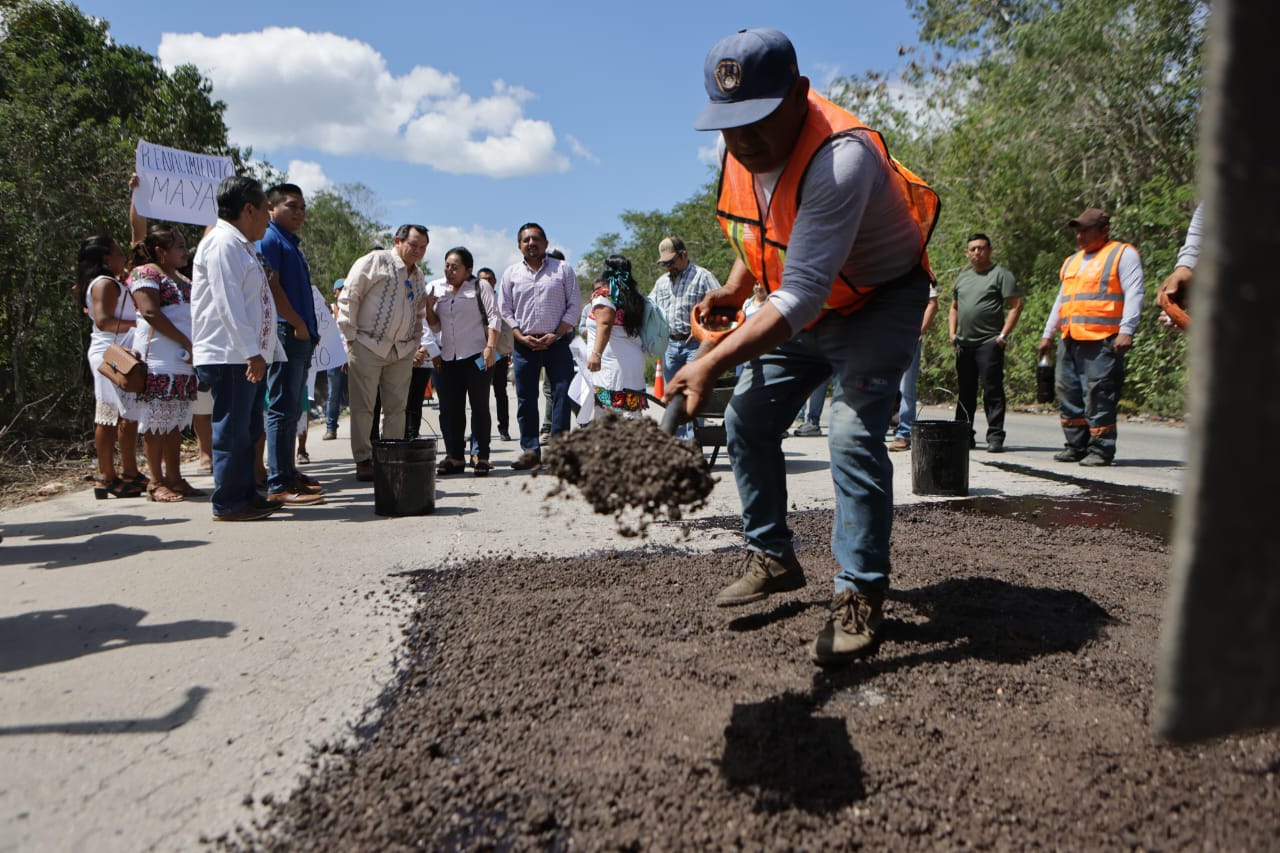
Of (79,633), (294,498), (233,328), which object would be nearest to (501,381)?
(294,498)

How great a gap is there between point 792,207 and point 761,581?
4.88 feet

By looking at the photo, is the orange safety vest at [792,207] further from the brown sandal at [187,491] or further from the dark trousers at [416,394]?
the dark trousers at [416,394]

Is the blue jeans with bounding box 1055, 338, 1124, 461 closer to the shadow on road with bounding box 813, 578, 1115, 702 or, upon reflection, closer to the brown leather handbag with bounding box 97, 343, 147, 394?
the shadow on road with bounding box 813, 578, 1115, 702

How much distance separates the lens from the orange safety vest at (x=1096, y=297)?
7.40 meters

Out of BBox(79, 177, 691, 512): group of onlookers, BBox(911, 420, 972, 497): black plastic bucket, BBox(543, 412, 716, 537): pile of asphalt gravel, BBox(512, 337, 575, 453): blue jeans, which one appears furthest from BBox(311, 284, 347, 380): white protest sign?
BBox(543, 412, 716, 537): pile of asphalt gravel

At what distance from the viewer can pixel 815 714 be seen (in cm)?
249

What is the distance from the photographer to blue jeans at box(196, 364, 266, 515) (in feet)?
17.6

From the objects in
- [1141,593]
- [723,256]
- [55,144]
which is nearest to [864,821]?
[1141,593]

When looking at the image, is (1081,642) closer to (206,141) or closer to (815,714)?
(815,714)

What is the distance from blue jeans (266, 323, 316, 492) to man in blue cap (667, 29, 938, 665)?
13.3 feet

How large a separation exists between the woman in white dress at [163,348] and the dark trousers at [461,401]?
2.22 metres

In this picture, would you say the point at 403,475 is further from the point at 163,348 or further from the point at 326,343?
the point at 326,343

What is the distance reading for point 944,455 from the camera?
6168mm

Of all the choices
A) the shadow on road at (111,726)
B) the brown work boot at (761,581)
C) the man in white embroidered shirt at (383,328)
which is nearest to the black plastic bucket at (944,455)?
the brown work boot at (761,581)
